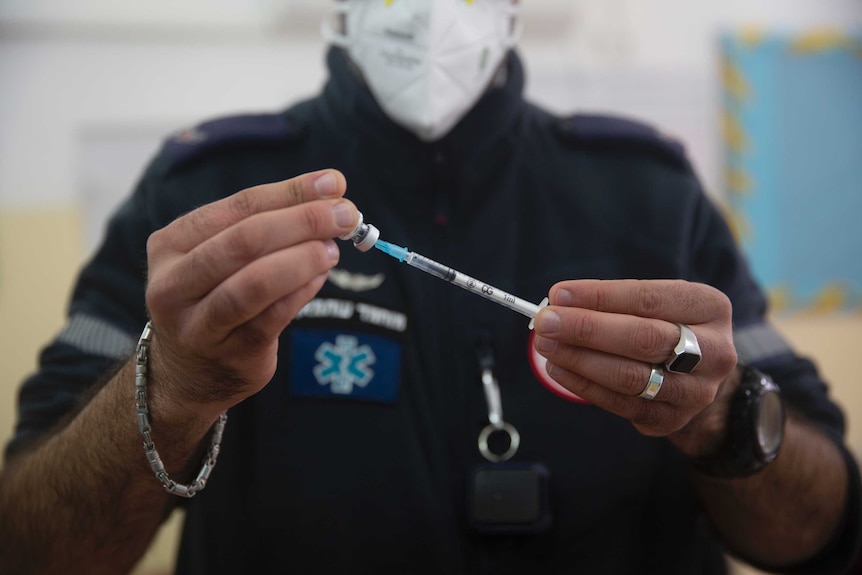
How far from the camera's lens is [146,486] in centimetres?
72

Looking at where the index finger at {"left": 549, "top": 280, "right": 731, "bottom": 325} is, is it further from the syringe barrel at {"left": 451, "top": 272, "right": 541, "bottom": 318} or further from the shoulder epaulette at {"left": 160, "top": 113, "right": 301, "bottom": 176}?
the shoulder epaulette at {"left": 160, "top": 113, "right": 301, "bottom": 176}

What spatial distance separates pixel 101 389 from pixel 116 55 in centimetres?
110

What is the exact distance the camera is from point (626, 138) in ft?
3.48

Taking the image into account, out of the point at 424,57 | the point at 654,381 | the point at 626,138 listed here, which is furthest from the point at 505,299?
the point at 626,138

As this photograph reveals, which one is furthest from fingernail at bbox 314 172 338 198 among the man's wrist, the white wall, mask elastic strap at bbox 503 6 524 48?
the white wall

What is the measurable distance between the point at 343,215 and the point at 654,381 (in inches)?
11.8

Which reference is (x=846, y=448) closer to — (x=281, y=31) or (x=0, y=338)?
(x=281, y=31)

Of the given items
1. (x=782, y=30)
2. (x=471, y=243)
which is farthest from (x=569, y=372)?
(x=782, y=30)

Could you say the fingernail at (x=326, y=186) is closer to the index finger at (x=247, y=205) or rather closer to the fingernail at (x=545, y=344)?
the index finger at (x=247, y=205)

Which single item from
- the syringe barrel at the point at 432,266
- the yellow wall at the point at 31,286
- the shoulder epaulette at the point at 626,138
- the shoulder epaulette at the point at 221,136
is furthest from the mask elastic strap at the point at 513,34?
the yellow wall at the point at 31,286

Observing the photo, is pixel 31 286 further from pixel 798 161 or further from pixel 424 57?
pixel 798 161

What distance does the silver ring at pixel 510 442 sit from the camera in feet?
2.90

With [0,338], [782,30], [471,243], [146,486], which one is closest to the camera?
[146,486]

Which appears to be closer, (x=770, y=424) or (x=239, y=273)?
(x=239, y=273)
